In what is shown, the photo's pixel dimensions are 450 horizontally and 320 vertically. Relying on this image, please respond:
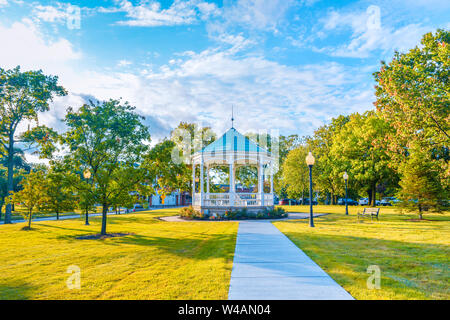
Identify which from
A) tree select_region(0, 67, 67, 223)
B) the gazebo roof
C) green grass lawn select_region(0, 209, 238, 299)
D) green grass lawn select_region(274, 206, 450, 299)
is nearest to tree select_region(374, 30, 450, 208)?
green grass lawn select_region(274, 206, 450, 299)

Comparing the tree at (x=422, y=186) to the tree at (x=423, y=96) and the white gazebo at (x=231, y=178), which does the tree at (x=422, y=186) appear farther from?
the white gazebo at (x=231, y=178)

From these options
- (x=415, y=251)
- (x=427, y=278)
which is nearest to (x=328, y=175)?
(x=415, y=251)

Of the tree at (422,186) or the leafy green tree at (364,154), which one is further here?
the leafy green tree at (364,154)

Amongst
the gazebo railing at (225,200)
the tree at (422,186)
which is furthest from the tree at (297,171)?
the tree at (422,186)

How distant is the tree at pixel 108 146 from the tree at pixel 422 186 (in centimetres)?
1717

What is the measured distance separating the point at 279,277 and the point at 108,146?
396 inches

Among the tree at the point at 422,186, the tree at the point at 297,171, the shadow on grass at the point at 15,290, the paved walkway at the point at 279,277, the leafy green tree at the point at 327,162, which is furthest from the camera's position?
the tree at the point at 297,171

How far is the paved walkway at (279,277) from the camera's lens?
4590mm

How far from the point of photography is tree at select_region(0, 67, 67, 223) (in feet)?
74.0

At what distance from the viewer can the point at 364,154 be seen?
3947cm

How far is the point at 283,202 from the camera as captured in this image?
5362cm

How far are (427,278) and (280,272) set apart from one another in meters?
3.02

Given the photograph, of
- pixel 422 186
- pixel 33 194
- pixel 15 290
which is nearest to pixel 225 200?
pixel 33 194

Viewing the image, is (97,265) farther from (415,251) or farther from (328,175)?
(328,175)
